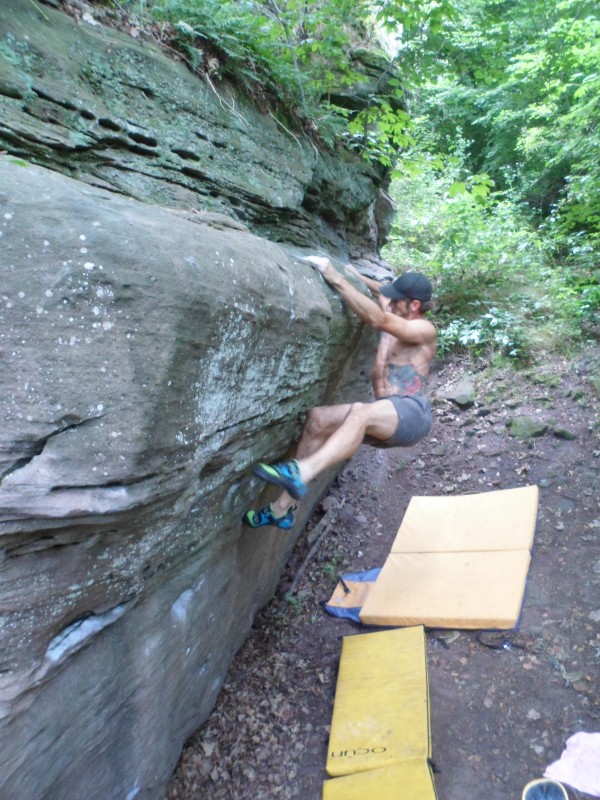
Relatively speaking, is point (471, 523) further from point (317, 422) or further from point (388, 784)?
point (388, 784)

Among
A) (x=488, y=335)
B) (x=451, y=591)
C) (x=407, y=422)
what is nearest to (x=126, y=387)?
(x=407, y=422)

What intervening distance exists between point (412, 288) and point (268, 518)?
2.29m

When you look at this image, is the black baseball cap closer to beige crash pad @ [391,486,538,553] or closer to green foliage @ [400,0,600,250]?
beige crash pad @ [391,486,538,553]

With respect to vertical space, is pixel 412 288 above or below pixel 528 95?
below

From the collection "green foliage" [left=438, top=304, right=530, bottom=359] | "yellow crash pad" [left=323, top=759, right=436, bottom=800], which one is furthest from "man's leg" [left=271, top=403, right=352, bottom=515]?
"green foliage" [left=438, top=304, right=530, bottom=359]

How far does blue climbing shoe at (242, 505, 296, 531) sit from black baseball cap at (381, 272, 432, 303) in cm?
211

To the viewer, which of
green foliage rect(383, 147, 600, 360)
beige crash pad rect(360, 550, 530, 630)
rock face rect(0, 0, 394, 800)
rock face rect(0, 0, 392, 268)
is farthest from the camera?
green foliage rect(383, 147, 600, 360)

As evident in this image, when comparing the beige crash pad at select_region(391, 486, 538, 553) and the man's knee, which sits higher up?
the man's knee

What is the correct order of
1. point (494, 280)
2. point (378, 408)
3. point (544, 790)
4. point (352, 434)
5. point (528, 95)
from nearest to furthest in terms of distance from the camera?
point (544, 790), point (352, 434), point (378, 408), point (494, 280), point (528, 95)

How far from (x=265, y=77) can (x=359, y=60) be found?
90.2 inches

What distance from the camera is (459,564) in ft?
15.4

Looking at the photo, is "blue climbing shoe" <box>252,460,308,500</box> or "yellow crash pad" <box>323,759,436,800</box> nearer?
"yellow crash pad" <box>323,759,436,800</box>

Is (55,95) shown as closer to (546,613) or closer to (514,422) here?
(546,613)

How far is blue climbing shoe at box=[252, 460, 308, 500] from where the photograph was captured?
3006 mm
